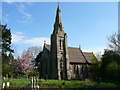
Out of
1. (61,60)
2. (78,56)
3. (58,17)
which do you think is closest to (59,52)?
(61,60)

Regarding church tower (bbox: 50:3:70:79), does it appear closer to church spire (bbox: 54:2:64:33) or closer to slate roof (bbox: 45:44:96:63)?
church spire (bbox: 54:2:64:33)

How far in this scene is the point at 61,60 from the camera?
52.0m

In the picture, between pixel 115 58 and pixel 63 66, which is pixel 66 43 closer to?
pixel 63 66

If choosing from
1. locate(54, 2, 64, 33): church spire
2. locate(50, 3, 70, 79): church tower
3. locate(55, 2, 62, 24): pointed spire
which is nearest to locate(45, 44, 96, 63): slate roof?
locate(50, 3, 70, 79): church tower

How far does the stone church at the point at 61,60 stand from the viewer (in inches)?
2026

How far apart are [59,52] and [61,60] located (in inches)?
88.8

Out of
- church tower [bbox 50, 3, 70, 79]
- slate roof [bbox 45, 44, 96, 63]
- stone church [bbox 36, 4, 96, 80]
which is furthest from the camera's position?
slate roof [bbox 45, 44, 96, 63]

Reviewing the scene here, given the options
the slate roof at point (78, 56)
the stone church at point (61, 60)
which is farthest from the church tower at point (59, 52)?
the slate roof at point (78, 56)

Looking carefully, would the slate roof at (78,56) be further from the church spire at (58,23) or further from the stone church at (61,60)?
the church spire at (58,23)

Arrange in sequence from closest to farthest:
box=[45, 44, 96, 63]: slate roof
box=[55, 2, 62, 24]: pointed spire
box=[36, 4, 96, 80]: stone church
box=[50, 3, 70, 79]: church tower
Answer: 1. box=[50, 3, 70, 79]: church tower
2. box=[36, 4, 96, 80]: stone church
3. box=[55, 2, 62, 24]: pointed spire
4. box=[45, 44, 96, 63]: slate roof

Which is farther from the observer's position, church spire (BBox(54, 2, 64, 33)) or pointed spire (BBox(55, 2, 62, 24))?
pointed spire (BBox(55, 2, 62, 24))

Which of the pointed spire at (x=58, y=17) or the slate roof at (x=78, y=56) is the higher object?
the pointed spire at (x=58, y=17)

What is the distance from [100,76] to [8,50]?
26108mm

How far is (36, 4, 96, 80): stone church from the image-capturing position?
5147 centimetres
